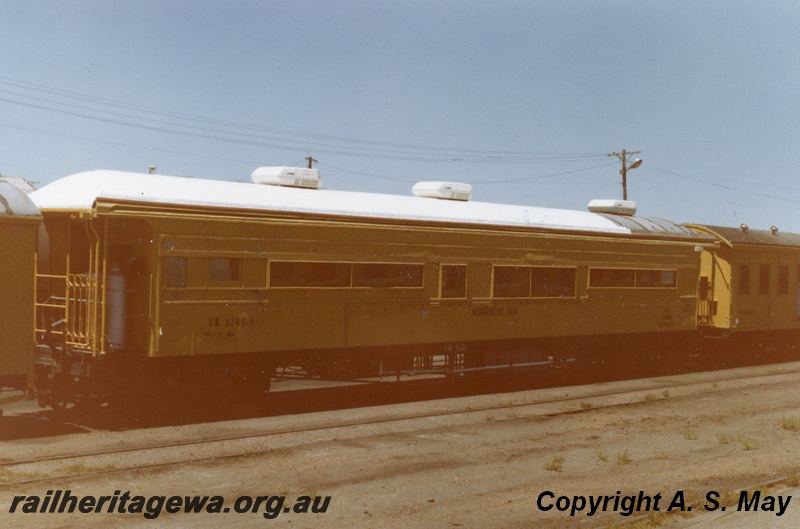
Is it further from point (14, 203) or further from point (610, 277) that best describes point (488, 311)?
point (14, 203)

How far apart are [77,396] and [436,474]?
20.3 ft

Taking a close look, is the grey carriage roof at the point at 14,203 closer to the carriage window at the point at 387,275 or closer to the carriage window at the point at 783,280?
the carriage window at the point at 387,275

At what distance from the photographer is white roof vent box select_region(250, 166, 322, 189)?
16.3 meters

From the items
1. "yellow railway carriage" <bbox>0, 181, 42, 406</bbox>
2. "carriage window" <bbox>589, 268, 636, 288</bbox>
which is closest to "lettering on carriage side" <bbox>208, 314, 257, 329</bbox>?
"yellow railway carriage" <bbox>0, 181, 42, 406</bbox>

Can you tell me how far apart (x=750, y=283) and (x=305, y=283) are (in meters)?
15.3

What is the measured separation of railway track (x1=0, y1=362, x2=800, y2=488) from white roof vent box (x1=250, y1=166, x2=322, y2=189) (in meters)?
4.48

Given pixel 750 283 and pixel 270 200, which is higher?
pixel 270 200

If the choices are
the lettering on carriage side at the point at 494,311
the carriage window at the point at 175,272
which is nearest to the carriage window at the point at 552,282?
the lettering on carriage side at the point at 494,311

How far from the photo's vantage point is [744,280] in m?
24.5

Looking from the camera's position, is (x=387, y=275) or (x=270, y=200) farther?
(x=387, y=275)

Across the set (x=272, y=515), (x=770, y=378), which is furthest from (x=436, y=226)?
(x=770, y=378)

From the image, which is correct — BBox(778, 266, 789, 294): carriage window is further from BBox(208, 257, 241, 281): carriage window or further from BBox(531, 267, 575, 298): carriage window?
BBox(208, 257, 241, 281): carriage window

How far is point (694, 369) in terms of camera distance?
23906 millimetres

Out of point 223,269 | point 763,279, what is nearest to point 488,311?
point 223,269
